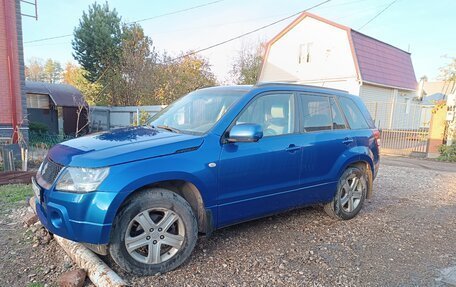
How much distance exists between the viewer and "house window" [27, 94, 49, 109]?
1652cm

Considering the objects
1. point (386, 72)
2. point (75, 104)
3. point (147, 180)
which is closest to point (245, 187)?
point (147, 180)

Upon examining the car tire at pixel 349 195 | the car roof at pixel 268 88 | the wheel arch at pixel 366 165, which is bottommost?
the car tire at pixel 349 195

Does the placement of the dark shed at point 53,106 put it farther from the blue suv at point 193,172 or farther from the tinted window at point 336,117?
the tinted window at point 336,117

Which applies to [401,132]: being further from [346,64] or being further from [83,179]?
[83,179]

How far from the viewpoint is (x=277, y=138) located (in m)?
3.69

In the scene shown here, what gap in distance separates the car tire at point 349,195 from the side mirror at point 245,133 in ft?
6.34

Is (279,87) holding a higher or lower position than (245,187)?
higher

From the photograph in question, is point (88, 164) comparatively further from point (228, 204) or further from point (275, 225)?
point (275, 225)

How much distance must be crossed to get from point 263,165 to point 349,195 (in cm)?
193

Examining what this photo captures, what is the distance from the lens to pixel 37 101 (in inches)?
661

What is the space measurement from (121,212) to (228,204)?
110 centimetres

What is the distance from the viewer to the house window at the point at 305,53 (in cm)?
2066

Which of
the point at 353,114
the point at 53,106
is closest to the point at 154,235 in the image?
the point at 353,114

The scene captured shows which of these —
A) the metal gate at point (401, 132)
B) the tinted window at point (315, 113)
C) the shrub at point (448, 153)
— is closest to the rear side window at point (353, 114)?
the tinted window at point (315, 113)
